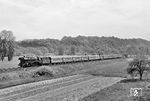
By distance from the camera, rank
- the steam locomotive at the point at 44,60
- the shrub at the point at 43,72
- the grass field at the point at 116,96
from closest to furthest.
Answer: the grass field at the point at 116,96
the shrub at the point at 43,72
the steam locomotive at the point at 44,60

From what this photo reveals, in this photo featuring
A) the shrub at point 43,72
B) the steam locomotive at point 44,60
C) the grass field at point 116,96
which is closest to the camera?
the grass field at point 116,96

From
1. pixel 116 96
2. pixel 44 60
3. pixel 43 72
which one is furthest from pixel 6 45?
pixel 116 96

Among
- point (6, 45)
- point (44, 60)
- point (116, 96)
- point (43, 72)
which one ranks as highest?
point (6, 45)

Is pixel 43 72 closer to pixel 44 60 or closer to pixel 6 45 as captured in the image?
pixel 44 60

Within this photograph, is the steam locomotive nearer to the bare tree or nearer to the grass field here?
the bare tree

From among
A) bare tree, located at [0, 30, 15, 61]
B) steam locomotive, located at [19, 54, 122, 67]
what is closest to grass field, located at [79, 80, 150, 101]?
steam locomotive, located at [19, 54, 122, 67]

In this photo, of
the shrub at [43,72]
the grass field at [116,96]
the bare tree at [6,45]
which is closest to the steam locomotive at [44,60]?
the bare tree at [6,45]

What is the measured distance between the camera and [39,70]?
158 feet

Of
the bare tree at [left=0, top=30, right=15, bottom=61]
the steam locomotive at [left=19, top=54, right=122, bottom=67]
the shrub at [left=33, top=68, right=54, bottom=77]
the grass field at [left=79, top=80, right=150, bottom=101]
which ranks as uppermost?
the bare tree at [left=0, top=30, right=15, bottom=61]

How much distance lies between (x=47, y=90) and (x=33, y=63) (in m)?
25.1

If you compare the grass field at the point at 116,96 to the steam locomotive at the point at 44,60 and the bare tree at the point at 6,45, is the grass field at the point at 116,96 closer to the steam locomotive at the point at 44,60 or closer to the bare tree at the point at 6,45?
the steam locomotive at the point at 44,60

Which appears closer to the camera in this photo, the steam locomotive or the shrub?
the shrub

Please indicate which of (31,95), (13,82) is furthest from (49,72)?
(31,95)

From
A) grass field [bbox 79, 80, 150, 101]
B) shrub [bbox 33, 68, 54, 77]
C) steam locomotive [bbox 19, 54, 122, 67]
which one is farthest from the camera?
steam locomotive [bbox 19, 54, 122, 67]
